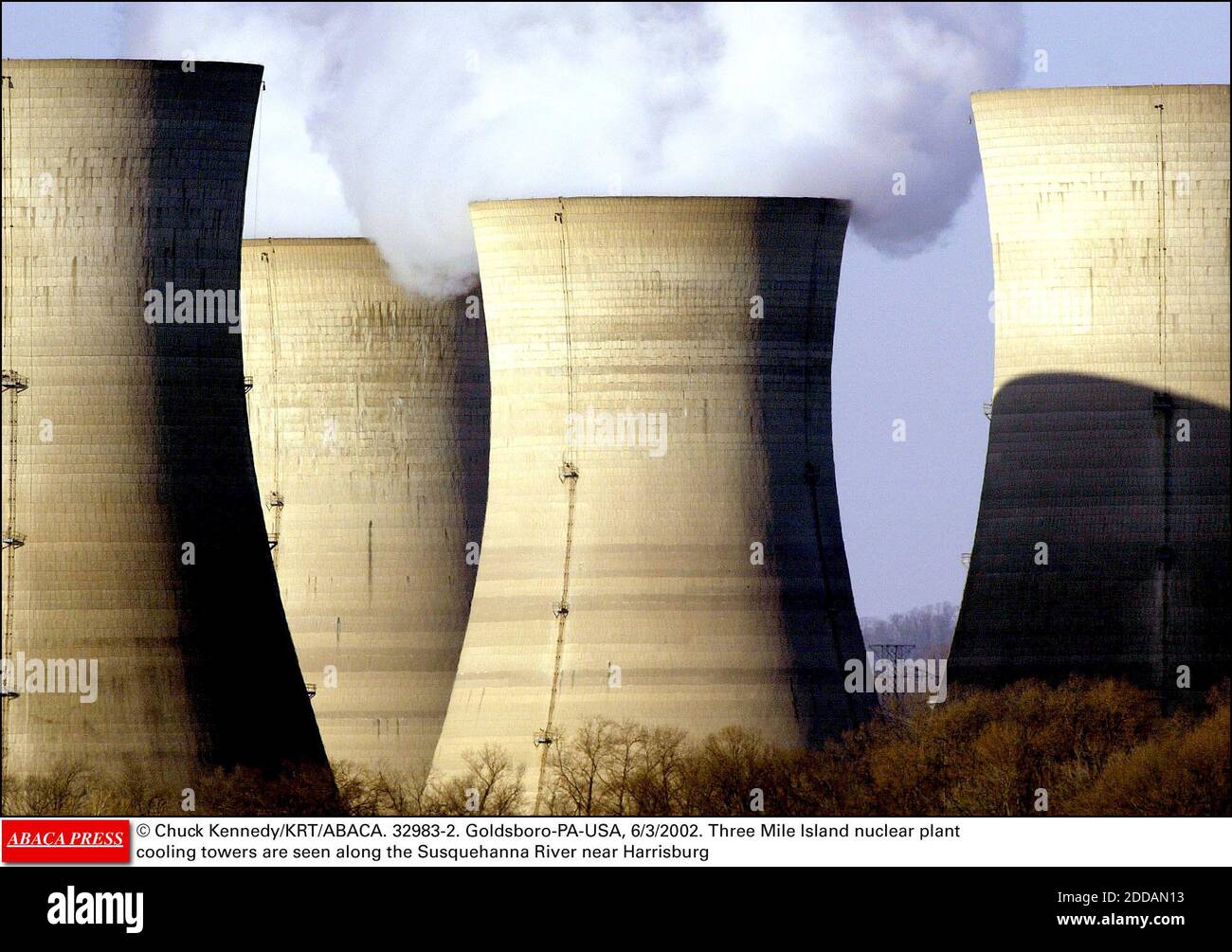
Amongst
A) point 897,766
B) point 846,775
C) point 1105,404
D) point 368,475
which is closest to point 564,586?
point 846,775

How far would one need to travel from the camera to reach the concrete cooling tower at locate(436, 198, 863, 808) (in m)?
39.4

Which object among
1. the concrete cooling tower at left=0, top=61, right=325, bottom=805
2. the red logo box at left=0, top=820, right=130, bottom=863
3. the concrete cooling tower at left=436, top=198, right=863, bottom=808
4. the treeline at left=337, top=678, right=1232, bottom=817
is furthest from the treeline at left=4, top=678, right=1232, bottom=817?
the red logo box at left=0, top=820, right=130, bottom=863

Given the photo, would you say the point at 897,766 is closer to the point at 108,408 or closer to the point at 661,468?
the point at 661,468

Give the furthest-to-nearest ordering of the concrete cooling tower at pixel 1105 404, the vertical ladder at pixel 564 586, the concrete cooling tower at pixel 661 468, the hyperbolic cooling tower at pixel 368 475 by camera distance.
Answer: the hyperbolic cooling tower at pixel 368 475 → the concrete cooling tower at pixel 1105 404 → the vertical ladder at pixel 564 586 → the concrete cooling tower at pixel 661 468

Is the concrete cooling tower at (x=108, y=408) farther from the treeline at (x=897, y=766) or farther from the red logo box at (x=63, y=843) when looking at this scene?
the red logo box at (x=63, y=843)

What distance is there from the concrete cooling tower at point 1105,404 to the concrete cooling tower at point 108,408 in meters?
8.10

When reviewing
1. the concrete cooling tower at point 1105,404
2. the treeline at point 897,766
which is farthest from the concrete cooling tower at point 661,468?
the concrete cooling tower at point 1105,404

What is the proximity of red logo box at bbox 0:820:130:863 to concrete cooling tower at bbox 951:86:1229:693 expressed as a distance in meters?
12.8

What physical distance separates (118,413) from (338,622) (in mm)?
8905

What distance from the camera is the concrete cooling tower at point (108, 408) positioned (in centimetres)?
3725

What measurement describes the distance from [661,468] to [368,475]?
24.6ft

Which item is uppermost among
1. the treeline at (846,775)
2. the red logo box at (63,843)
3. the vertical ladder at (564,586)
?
the vertical ladder at (564,586)

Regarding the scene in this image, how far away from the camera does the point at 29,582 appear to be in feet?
123

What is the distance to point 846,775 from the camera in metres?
38.9
